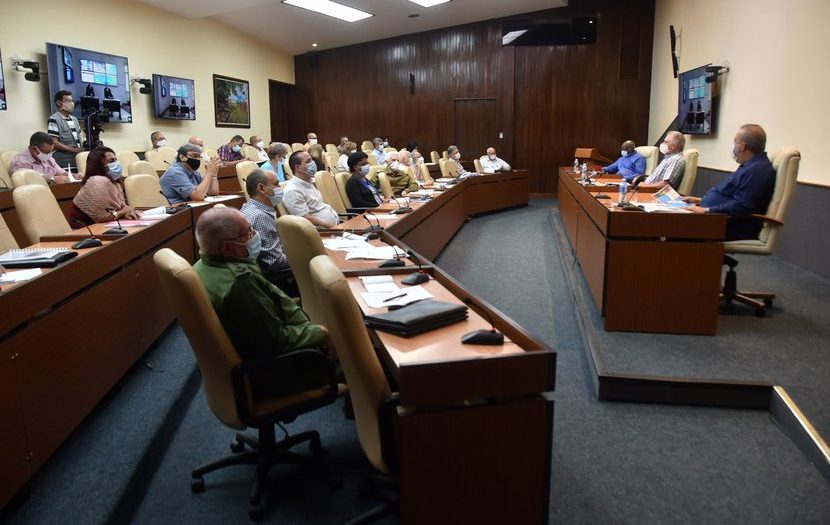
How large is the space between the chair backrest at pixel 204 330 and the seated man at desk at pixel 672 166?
5.01 metres

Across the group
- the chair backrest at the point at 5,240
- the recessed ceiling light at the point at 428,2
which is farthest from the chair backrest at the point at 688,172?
the recessed ceiling light at the point at 428,2

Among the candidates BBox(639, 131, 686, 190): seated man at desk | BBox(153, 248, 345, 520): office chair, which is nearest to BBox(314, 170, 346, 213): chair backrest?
BBox(639, 131, 686, 190): seated man at desk

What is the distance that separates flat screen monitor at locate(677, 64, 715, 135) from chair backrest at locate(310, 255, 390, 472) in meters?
7.64

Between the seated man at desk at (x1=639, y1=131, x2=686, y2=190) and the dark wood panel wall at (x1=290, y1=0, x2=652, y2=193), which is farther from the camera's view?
the dark wood panel wall at (x1=290, y1=0, x2=652, y2=193)

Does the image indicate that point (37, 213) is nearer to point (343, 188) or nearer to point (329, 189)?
point (329, 189)

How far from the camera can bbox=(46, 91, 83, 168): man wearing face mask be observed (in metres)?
7.08

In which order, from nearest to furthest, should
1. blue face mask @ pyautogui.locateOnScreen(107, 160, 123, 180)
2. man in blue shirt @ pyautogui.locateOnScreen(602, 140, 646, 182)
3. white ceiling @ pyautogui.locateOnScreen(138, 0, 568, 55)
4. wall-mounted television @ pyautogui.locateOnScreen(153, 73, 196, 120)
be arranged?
blue face mask @ pyautogui.locateOnScreen(107, 160, 123, 180), man in blue shirt @ pyautogui.locateOnScreen(602, 140, 646, 182), wall-mounted television @ pyautogui.locateOnScreen(153, 73, 196, 120), white ceiling @ pyautogui.locateOnScreen(138, 0, 568, 55)

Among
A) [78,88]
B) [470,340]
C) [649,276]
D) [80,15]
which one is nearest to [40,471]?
[470,340]

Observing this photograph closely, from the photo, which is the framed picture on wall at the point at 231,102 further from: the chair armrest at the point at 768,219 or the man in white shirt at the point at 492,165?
the chair armrest at the point at 768,219

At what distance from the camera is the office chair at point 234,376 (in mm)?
1979

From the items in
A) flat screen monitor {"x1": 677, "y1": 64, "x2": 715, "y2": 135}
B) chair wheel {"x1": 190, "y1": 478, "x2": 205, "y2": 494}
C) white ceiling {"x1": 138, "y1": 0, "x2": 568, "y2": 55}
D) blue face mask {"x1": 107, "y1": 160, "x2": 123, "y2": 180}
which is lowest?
chair wheel {"x1": 190, "y1": 478, "x2": 205, "y2": 494}

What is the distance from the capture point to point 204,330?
2.01m

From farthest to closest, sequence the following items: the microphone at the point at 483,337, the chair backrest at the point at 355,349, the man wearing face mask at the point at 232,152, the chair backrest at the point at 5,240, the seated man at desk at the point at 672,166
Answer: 1. the man wearing face mask at the point at 232,152
2. the seated man at desk at the point at 672,166
3. the chair backrest at the point at 5,240
4. the microphone at the point at 483,337
5. the chair backrest at the point at 355,349

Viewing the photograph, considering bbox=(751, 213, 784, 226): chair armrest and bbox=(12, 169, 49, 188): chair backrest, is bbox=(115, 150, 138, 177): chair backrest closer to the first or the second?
bbox=(12, 169, 49, 188): chair backrest
